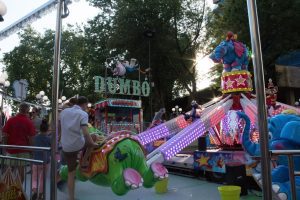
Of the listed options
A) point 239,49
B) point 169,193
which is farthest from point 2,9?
point 239,49

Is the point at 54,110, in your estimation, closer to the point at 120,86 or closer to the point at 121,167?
the point at 121,167

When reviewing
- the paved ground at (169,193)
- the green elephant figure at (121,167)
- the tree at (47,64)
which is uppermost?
the tree at (47,64)

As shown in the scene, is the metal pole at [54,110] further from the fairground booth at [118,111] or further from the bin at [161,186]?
the fairground booth at [118,111]

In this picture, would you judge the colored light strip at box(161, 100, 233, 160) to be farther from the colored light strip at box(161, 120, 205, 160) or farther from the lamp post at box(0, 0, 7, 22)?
the lamp post at box(0, 0, 7, 22)

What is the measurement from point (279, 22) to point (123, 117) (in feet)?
38.4

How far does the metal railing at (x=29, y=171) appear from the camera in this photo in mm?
3992

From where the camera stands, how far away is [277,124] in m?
5.33

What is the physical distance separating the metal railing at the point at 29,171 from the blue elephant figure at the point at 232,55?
568 centimetres

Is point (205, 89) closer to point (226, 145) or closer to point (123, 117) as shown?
point (123, 117)

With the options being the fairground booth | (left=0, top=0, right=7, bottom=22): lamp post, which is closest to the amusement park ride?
(left=0, top=0, right=7, bottom=22): lamp post

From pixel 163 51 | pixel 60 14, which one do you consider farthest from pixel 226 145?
pixel 163 51

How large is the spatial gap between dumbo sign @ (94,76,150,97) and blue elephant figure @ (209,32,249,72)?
14.5 metres

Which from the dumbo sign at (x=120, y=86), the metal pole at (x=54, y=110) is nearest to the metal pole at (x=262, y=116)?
the metal pole at (x=54, y=110)

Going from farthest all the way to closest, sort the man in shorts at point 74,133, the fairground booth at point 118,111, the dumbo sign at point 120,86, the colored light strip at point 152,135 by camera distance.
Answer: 1. the dumbo sign at point 120,86
2. the fairground booth at point 118,111
3. the colored light strip at point 152,135
4. the man in shorts at point 74,133
